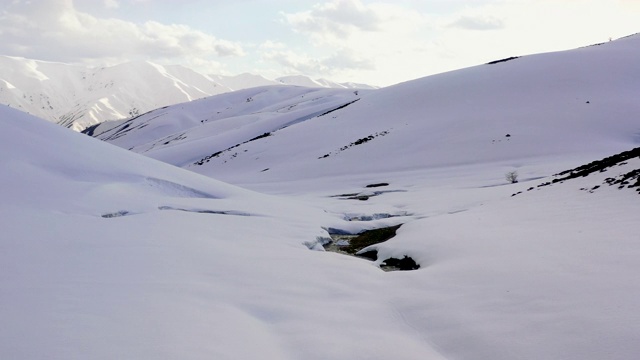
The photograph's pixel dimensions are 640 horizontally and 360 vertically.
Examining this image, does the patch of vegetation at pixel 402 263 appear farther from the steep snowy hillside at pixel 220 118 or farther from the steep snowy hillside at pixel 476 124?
the steep snowy hillside at pixel 220 118

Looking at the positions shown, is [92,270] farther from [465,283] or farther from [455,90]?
[455,90]

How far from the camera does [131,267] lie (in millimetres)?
9469

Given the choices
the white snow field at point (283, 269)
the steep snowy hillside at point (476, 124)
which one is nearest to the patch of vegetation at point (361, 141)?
the steep snowy hillside at point (476, 124)

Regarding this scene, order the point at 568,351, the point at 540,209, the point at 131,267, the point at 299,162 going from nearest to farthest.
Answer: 1. the point at 568,351
2. the point at 131,267
3. the point at 540,209
4. the point at 299,162

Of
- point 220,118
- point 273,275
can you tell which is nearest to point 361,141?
point 273,275

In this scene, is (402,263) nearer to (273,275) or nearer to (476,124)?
(273,275)

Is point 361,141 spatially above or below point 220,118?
below

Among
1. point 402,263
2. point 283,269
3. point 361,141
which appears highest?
point 361,141

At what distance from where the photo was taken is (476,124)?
49.8 m

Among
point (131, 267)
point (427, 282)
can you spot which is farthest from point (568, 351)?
point (131, 267)

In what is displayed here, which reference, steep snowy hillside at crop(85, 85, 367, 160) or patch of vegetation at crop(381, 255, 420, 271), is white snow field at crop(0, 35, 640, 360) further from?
steep snowy hillside at crop(85, 85, 367, 160)

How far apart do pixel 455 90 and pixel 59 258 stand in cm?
6111

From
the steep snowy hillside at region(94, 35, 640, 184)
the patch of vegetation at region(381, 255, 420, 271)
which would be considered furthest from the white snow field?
the steep snowy hillside at region(94, 35, 640, 184)

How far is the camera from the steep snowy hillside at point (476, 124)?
42906 mm
